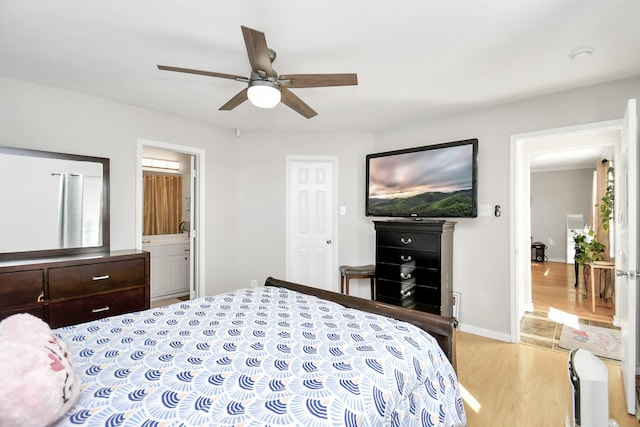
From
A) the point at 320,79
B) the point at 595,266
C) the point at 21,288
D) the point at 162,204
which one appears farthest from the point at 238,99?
the point at 595,266

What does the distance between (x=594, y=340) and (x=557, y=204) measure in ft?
19.6

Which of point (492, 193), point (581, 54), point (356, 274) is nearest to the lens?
point (581, 54)

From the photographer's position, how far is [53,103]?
8.79 feet

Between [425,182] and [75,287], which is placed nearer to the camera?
[75,287]

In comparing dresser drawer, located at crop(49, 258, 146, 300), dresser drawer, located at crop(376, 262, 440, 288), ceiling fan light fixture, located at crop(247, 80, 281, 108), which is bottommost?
dresser drawer, located at crop(376, 262, 440, 288)

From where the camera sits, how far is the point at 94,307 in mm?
2479

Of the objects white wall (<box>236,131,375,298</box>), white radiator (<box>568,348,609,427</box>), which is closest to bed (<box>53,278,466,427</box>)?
white radiator (<box>568,348,609,427</box>)

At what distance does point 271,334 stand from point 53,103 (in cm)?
287

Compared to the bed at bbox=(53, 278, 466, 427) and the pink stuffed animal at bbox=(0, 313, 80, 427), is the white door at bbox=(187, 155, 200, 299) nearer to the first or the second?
the bed at bbox=(53, 278, 466, 427)

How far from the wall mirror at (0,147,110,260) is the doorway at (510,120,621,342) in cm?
398

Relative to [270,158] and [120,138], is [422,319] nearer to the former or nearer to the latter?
[270,158]

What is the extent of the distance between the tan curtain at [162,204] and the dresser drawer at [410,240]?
3.28 meters

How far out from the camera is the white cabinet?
416 cm

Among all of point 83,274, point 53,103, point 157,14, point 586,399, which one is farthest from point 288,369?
point 53,103
